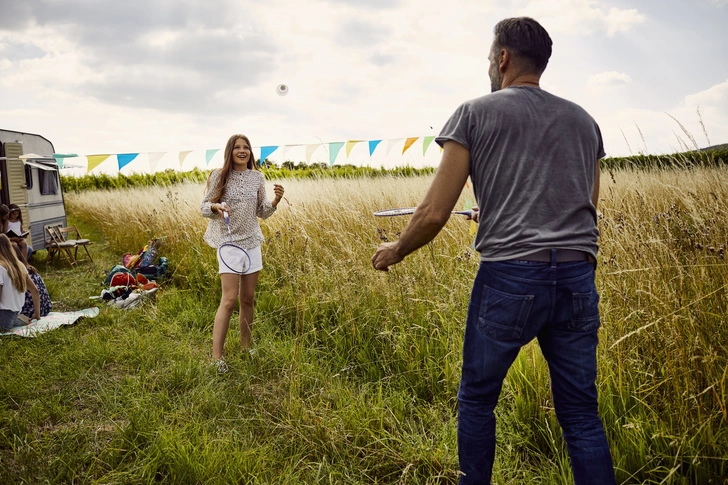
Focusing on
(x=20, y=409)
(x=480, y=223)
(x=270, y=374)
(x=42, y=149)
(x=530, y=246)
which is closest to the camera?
(x=530, y=246)

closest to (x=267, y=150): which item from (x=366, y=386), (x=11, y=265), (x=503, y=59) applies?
(x=11, y=265)

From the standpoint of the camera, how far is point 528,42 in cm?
176

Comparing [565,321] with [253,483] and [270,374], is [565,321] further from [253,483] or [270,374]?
[270,374]

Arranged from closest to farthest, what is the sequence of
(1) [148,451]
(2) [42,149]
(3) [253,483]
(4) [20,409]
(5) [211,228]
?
(3) [253,483] → (1) [148,451] → (4) [20,409] → (5) [211,228] → (2) [42,149]

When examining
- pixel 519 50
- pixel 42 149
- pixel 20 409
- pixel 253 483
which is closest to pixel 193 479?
pixel 253 483

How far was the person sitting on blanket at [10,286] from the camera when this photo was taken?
16.9 feet

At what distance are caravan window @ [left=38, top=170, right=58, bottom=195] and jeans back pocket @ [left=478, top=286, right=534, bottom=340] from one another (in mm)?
12771

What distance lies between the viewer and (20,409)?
128 inches

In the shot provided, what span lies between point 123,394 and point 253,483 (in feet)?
4.75

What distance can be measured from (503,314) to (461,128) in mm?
640

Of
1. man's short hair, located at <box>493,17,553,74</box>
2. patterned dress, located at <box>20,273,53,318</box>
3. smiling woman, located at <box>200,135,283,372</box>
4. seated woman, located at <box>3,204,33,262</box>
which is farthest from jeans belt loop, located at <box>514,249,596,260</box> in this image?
seated woman, located at <box>3,204,33,262</box>

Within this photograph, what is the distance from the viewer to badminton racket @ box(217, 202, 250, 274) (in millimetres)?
3820

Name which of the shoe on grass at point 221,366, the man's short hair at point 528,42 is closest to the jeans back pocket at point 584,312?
the man's short hair at point 528,42

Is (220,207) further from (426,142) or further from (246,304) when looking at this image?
(426,142)
